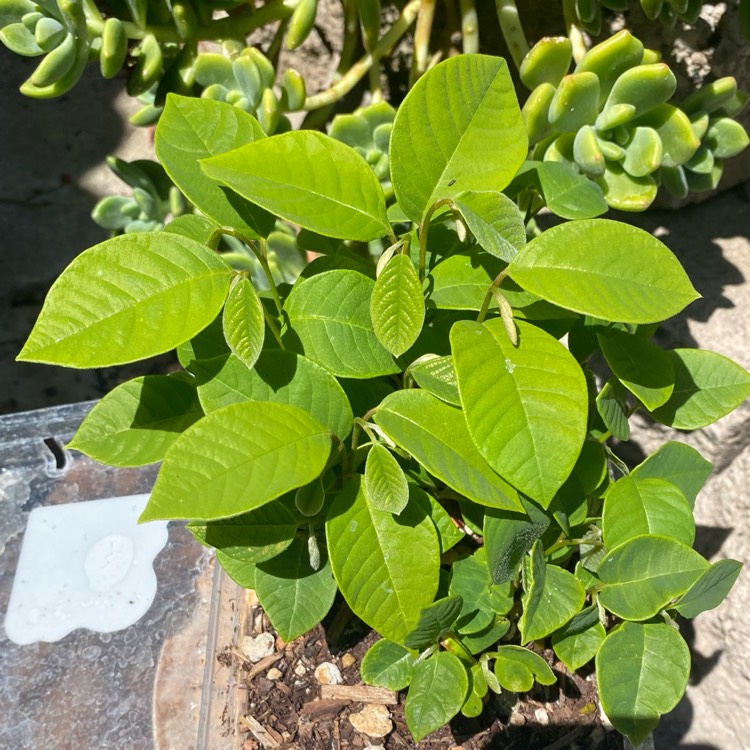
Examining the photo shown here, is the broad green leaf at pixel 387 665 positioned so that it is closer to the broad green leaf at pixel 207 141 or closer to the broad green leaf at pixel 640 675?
the broad green leaf at pixel 640 675

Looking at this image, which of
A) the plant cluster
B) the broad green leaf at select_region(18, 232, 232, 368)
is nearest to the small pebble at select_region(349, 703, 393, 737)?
the plant cluster

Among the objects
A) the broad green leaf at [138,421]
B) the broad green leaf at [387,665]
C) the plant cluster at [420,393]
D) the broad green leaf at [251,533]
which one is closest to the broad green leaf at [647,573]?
the plant cluster at [420,393]

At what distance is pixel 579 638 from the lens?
2.74 ft

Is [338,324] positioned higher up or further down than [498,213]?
further down

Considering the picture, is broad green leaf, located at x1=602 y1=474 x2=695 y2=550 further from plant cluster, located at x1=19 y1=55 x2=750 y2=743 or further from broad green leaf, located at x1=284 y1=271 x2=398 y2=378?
broad green leaf, located at x1=284 y1=271 x2=398 y2=378

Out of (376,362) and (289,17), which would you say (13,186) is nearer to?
(289,17)

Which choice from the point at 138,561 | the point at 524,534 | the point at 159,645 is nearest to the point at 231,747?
the point at 159,645

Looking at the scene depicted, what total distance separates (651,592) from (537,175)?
1.56 ft

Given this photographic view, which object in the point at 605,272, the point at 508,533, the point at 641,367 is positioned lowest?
the point at 508,533

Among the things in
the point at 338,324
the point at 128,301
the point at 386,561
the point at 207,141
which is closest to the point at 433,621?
the point at 386,561

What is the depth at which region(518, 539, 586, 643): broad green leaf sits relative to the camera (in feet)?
2.44

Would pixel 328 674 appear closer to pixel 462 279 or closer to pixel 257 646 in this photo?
pixel 257 646

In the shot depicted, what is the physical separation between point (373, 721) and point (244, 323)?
578mm

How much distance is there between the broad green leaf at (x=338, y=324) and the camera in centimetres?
72
